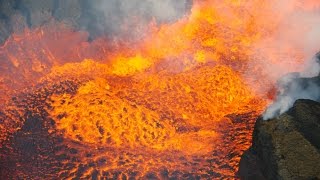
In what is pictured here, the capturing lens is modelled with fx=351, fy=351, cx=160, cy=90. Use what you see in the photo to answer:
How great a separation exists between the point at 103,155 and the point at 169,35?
33.8ft

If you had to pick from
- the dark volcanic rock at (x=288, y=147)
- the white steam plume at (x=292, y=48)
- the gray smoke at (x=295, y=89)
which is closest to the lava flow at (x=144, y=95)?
the white steam plume at (x=292, y=48)

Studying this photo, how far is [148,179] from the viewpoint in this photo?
44.0 feet

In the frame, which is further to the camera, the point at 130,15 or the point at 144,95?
the point at 130,15

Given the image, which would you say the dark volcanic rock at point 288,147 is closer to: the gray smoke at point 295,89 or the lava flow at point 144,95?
the gray smoke at point 295,89

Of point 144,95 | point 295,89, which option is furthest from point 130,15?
point 295,89

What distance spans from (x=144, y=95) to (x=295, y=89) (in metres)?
7.29

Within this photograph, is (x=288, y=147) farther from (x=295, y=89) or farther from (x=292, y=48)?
(x=292, y=48)

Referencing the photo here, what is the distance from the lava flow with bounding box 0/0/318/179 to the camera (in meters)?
14.5

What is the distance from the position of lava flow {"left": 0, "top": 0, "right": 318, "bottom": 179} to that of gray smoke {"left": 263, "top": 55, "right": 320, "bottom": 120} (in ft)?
5.49

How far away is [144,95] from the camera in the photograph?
59.3 feet

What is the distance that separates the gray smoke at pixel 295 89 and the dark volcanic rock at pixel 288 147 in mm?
492

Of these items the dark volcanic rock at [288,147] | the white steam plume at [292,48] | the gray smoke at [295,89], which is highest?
the white steam plume at [292,48]

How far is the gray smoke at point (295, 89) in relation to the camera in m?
13.6

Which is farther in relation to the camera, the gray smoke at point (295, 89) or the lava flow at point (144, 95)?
the lava flow at point (144, 95)
